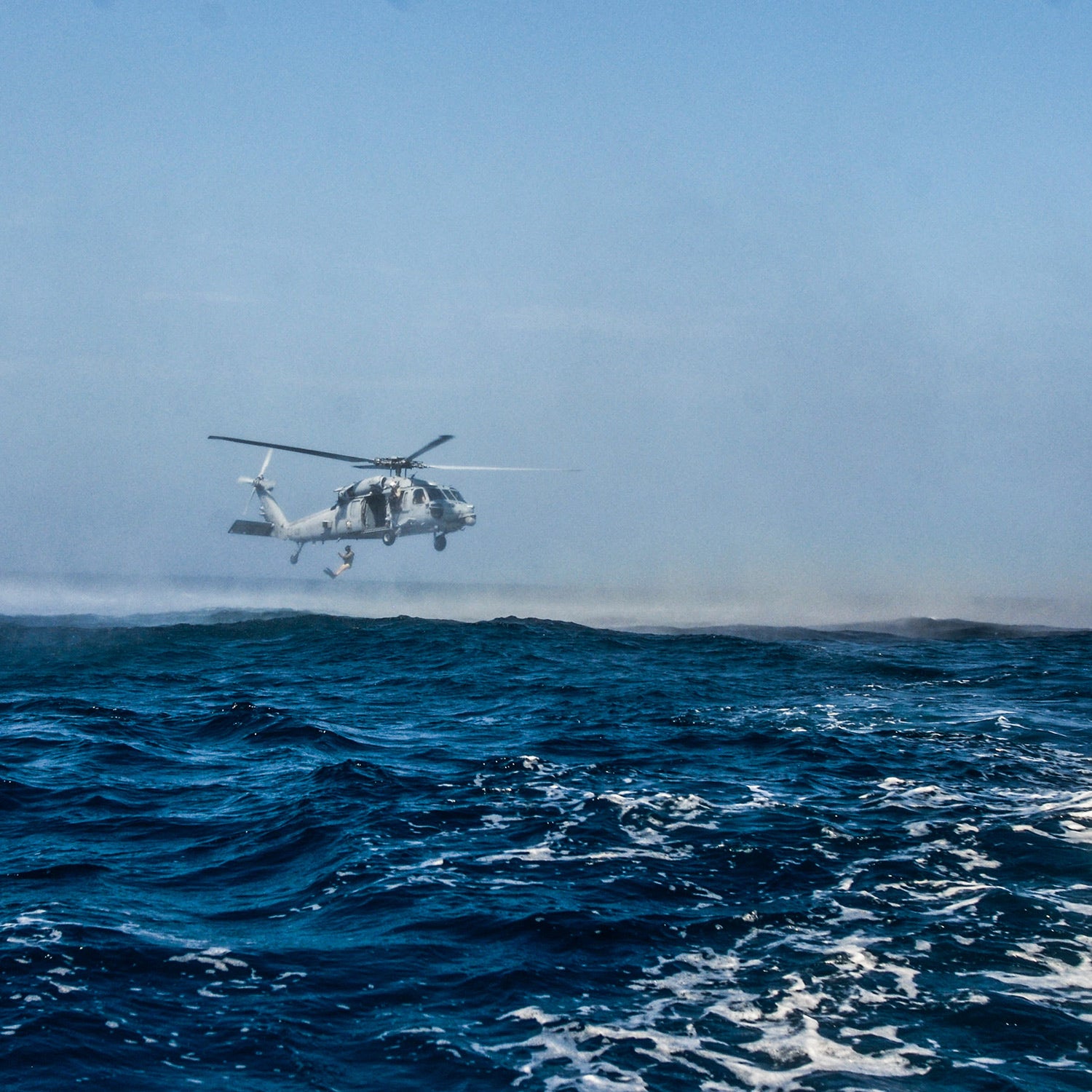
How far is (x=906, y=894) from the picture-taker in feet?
46.6

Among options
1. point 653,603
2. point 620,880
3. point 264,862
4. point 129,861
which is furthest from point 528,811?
point 653,603

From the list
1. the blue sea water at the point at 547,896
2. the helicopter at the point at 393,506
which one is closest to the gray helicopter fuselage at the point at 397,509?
the helicopter at the point at 393,506

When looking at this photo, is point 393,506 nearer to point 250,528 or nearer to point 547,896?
point 250,528

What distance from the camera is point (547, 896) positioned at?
1391cm

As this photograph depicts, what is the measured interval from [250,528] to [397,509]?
9.41 meters

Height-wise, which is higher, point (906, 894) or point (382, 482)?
point (382, 482)

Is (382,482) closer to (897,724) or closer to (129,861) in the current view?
(897,724)

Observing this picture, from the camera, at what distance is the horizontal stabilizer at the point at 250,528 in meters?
50.1

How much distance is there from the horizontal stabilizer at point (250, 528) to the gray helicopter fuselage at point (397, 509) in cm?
462

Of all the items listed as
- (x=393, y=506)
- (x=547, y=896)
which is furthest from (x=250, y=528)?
(x=547, y=896)

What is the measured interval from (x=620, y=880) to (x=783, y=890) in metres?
2.28

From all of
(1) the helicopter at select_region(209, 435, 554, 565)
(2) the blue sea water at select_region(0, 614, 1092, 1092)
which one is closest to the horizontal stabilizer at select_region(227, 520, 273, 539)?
(1) the helicopter at select_region(209, 435, 554, 565)

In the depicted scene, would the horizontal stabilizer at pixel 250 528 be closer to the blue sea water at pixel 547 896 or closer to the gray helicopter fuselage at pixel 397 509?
the gray helicopter fuselage at pixel 397 509

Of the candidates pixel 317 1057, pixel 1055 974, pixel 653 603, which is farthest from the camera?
pixel 653 603
